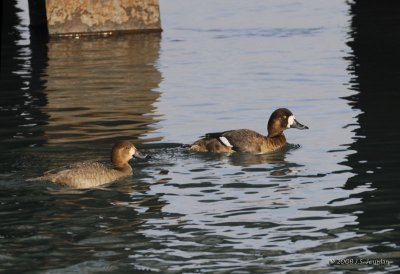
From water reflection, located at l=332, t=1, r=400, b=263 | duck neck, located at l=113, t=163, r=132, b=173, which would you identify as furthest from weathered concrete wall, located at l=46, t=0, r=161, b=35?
duck neck, located at l=113, t=163, r=132, b=173

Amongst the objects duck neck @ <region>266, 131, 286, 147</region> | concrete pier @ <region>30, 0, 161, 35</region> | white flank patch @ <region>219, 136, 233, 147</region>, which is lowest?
duck neck @ <region>266, 131, 286, 147</region>

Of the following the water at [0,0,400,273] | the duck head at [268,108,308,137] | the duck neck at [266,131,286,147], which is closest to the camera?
the water at [0,0,400,273]

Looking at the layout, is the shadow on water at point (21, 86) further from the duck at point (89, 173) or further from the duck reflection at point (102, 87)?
the duck at point (89, 173)

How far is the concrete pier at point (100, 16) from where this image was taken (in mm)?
30969

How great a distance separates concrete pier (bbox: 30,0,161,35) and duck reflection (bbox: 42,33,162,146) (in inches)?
14.4

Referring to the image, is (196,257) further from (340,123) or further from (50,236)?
(340,123)

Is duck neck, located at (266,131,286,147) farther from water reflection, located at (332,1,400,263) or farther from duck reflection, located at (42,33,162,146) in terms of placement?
duck reflection, located at (42,33,162,146)

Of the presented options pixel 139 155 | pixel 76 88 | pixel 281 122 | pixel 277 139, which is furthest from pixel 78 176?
pixel 76 88

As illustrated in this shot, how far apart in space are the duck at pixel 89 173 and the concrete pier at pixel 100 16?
14.4 m

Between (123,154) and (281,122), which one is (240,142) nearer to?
(281,122)

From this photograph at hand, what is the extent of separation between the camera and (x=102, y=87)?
24.3 metres

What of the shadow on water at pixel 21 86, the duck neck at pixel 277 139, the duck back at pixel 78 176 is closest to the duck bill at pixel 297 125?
the duck neck at pixel 277 139

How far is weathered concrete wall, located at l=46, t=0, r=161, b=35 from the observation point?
31.0m

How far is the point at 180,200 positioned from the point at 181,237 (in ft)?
5.94
